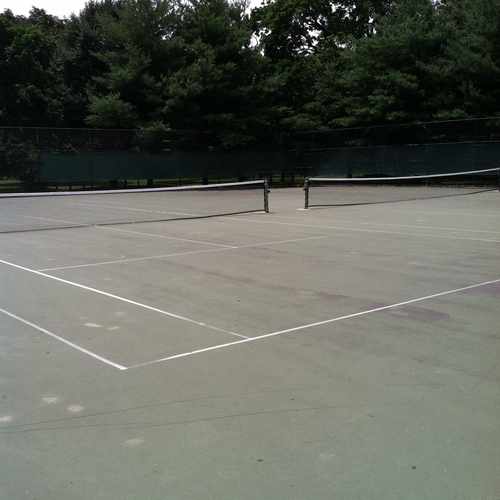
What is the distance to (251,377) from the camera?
4.31m

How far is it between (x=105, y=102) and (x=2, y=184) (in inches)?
304

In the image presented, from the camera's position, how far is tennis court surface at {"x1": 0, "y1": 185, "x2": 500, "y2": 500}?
2979 millimetres

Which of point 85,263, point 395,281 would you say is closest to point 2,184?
point 85,263

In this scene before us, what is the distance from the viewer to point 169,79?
3606 cm

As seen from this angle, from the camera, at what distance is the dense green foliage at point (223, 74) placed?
111 ft

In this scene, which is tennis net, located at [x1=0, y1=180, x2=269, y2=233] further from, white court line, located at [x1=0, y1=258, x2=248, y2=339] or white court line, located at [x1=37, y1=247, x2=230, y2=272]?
white court line, located at [x1=0, y1=258, x2=248, y2=339]

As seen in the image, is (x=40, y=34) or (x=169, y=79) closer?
(x=169, y=79)

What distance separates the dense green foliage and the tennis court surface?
2648 centimetres

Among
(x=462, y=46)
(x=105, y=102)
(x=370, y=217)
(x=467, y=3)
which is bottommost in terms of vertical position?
(x=370, y=217)

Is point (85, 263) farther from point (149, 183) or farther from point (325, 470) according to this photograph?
point (149, 183)

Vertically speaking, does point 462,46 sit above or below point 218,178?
above

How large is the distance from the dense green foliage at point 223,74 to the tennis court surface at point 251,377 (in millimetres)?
26477

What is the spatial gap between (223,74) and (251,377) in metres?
34.3

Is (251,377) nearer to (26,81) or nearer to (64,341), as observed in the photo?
(64,341)
